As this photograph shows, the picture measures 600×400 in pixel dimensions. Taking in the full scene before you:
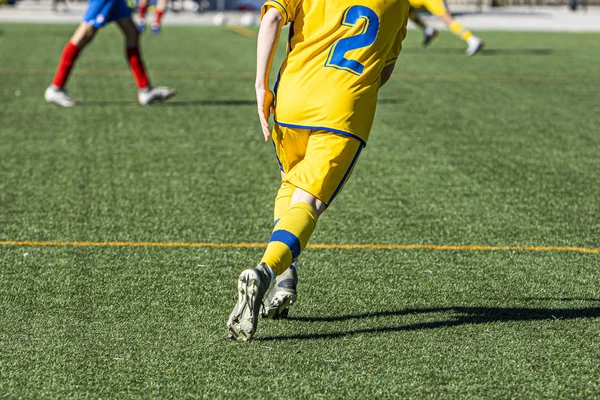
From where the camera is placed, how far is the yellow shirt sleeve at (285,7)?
351 cm

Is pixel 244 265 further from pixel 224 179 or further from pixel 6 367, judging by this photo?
pixel 224 179

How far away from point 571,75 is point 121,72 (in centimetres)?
584

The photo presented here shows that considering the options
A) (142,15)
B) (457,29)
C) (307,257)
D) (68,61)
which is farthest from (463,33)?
(307,257)

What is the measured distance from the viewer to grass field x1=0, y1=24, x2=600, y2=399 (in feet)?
10.7

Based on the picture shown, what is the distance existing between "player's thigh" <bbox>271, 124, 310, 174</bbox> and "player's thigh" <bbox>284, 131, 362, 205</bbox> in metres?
0.06

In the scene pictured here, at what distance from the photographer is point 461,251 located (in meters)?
4.95

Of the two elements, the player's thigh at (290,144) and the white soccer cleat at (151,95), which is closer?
the player's thigh at (290,144)

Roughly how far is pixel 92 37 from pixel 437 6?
537 centimetres

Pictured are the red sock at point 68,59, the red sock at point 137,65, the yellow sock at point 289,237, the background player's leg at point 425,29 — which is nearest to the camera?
the yellow sock at point 289,237

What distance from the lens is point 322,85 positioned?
358 centimetres

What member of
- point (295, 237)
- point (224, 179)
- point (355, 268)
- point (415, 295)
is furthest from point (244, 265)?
point (224, 179)

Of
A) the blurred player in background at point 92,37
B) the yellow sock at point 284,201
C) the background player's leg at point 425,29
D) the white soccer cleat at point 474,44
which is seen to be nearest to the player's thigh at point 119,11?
the blurred player in background at point 92,37

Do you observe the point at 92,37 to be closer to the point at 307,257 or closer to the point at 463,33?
the point at 307,257

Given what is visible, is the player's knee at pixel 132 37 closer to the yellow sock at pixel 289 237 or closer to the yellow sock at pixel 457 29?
the yellow sock at pixel 457 29
